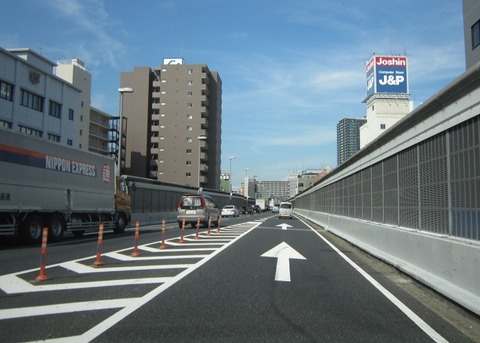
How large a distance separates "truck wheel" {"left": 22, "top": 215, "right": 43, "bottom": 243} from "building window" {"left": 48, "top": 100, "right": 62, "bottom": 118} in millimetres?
39501

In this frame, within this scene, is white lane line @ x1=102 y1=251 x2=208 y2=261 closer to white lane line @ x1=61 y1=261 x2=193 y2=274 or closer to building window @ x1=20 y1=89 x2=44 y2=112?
white lane line @ x1=61 y1=261 x2=193 y2=274

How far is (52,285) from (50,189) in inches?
417

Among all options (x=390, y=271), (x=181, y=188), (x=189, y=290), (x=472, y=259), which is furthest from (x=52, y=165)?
(x=181, y=188)

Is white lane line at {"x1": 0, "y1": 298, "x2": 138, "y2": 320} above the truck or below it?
below

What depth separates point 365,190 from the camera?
17594 millimetres

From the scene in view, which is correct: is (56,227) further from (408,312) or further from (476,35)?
(476,35)

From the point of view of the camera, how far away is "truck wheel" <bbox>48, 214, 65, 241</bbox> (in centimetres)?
1797

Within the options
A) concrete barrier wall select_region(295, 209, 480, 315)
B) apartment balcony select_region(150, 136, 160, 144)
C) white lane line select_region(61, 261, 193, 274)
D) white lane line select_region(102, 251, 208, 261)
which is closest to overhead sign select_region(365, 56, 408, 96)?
apartment balcony select_region(150, 136, 160, 144)

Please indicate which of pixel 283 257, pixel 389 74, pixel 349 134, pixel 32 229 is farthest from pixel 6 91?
pixel 349 134

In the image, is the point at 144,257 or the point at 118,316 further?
the point at 144,257

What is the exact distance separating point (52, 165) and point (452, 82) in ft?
49.8

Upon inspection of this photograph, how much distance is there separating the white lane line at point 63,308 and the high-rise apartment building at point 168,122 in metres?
92.6

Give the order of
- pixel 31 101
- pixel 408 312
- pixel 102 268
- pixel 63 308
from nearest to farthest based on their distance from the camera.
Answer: pixel 63 308 < pixel 408 312 < pixel 102 268 < pixel 31 101

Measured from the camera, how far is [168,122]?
10119 centimetres
